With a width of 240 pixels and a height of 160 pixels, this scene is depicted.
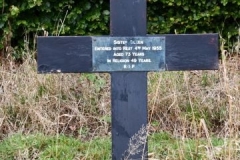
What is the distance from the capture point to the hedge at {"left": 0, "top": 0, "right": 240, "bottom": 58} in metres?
5.38

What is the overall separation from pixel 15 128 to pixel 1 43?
1.50m

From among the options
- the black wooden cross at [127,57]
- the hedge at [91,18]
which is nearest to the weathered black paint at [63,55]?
the black wooden cross at [127,57]

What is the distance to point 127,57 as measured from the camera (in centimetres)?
329

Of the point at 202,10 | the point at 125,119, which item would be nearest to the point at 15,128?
the point at 125,119

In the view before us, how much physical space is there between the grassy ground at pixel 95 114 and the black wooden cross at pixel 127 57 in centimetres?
26

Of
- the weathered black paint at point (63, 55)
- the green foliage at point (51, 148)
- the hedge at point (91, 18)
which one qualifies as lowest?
the green foliage at point (51, 148)

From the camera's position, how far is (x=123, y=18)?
335 cm

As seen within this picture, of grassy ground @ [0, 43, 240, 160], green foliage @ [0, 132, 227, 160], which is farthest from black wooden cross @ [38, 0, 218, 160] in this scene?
green foliage @ [0, 132, 227, 160]

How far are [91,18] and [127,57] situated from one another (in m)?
2.25

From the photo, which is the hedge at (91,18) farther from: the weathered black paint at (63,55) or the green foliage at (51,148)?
the weathered black paint at (63,55)

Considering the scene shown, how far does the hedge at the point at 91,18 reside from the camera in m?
5.38

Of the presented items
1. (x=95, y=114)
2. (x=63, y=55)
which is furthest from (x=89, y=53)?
(x=95, y=114)

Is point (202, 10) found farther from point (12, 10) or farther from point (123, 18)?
point (123, 18)

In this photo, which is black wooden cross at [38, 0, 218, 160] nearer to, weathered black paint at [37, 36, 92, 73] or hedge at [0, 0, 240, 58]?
weathered black paint at [37, 36, 92, 73]
